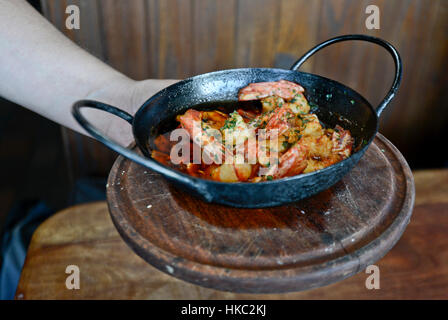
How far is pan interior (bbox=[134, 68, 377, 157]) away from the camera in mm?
997

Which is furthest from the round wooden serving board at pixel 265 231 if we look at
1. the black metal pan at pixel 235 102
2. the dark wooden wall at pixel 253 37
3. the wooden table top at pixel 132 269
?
the dark wooden wall at pixel 253 37

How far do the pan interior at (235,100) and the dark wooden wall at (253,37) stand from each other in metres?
1.15

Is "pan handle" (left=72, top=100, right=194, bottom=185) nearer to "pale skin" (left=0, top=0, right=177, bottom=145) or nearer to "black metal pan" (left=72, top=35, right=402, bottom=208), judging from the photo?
"black metal pan" (left=72, top=35, right=402, bottom=208)

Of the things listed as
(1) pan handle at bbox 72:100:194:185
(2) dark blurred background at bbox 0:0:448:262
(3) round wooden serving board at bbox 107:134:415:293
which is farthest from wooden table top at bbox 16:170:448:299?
(2) dark blurred background at bbox 0:0:448:262

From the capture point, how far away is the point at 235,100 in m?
1.18

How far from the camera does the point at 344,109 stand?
107cm

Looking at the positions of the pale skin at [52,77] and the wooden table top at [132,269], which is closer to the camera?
the wooden table top at [132,269]

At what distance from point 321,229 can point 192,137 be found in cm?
37

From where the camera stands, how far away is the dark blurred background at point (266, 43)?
2.15m

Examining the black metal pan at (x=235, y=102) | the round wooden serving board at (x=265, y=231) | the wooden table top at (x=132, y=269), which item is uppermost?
the black metal pan at (x=235, y=102)

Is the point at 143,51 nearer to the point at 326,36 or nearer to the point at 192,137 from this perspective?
the point at 326,36

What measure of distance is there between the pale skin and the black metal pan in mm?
404

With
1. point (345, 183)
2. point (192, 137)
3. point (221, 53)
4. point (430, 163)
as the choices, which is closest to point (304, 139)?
point (345, 183)

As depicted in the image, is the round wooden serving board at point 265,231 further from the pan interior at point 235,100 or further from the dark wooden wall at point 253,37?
the dark wooden wall at point 253,37
